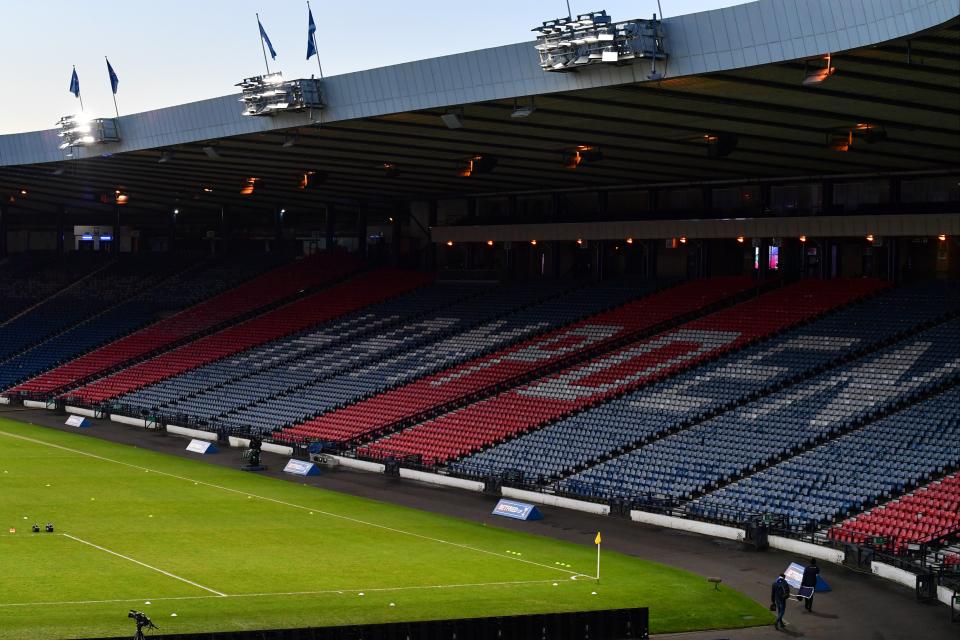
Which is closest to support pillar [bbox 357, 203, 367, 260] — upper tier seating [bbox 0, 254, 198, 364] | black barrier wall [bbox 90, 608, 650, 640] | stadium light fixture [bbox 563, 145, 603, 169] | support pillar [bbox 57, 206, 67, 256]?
upper tier seating [bbox 0, 254, 198, 364]

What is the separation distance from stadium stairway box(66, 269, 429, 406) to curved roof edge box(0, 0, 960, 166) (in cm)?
1570

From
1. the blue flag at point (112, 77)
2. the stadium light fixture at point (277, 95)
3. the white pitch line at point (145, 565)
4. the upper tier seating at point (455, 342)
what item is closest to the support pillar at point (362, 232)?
the upper tier seating at point (455, 342)

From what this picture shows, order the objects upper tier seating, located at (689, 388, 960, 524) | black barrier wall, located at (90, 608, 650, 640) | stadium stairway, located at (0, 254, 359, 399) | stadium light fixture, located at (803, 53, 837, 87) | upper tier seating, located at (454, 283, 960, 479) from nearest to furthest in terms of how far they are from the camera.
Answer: black barrier wall, located at (90, 608, 650, 640) < stadium light fixture, located at (803, 53, 837, 87) < upper tier seating, located at (689, 388, 960, 524) < upper tier seating, located at (454, 283, 960, 479) < stadium stairway, located at (0, 254, 359, 399)

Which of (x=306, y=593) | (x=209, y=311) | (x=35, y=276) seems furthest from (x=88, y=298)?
(x=306, y=593)

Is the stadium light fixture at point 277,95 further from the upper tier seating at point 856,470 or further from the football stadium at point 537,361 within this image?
the upper tier seating at point 856,470

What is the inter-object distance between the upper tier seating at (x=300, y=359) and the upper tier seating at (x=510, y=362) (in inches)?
255

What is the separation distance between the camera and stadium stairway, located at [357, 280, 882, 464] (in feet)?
166

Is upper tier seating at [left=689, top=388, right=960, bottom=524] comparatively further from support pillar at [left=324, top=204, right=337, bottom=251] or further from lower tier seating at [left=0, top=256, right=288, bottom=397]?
support pillar at [left=324, top=204, right=337, bottom=251]

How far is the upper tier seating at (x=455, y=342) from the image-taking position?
2350 inches

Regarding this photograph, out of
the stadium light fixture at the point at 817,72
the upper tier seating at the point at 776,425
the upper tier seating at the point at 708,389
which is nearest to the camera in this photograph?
the stadium light fixture at the point at 817,72

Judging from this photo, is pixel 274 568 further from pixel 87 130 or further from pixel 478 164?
pixel 87 130

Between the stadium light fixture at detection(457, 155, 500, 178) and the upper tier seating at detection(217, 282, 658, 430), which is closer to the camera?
the stadium light fixture at detection(457, 155, 500, 178)

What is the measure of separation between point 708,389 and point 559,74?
15123 mm

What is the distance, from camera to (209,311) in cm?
8138
